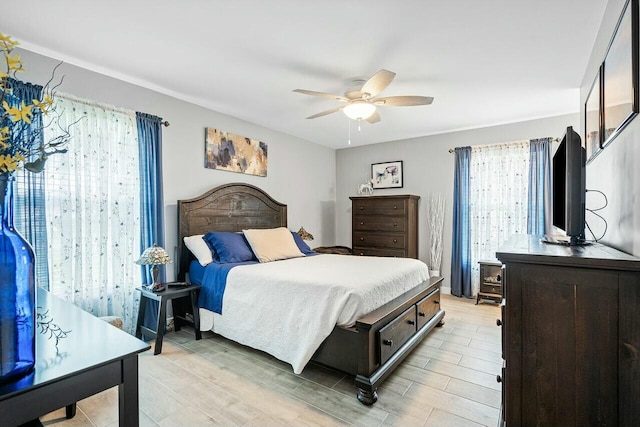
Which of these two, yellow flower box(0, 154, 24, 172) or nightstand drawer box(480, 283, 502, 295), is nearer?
yellow flower box(0, 154, 24, 172)

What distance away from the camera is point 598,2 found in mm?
1948

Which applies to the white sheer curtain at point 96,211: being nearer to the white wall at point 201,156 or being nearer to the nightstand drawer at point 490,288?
the white wall at point 201,156

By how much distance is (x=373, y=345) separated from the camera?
2186 millimetres

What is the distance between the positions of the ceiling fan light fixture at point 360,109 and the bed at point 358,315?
1521 millimetres

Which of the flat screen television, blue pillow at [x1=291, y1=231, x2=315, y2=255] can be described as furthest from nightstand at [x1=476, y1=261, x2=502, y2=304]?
the flat screen television

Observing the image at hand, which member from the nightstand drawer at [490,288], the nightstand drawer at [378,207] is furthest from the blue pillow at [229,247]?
the nightstand drawer at [490,288]

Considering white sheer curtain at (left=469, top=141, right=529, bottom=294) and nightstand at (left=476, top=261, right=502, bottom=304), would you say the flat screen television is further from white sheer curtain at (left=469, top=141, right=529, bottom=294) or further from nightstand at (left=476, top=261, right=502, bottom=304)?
white sheer curtain at (left=469, top=141, right=529, bottom=294)

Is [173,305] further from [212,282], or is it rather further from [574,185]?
[574,185]

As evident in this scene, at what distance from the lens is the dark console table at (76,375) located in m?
0.80

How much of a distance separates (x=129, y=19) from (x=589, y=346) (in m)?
3.05

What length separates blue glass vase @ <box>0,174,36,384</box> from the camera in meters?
0.82

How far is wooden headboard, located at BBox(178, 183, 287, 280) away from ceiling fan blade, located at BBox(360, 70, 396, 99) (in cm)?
210

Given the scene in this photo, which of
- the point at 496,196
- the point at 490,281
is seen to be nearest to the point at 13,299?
the point at 490,281

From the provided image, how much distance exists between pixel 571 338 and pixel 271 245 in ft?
9.67
